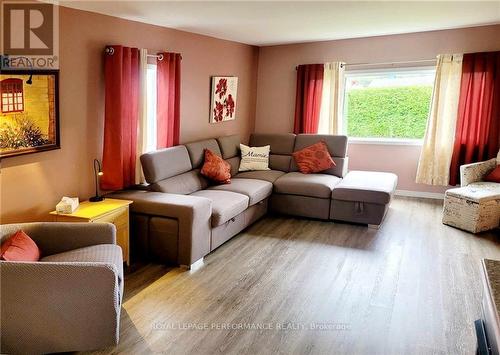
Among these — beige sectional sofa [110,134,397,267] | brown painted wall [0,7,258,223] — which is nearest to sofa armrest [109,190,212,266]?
beige sectional sofa [110,134,397,267]

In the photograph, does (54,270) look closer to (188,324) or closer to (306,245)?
(188,324)

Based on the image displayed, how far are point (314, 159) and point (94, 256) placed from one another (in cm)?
347

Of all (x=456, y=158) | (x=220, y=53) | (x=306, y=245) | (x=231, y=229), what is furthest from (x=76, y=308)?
(x=456, y=158)

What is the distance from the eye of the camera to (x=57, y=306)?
2.16 m

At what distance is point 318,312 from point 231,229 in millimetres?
1543

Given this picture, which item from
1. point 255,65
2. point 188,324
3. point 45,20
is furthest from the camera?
point 255,65

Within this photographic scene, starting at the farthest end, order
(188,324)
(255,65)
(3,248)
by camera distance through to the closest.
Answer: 1. (255,65)
2. (188,324)
3. (3,248)

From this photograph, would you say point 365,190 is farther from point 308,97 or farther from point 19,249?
point 19,249

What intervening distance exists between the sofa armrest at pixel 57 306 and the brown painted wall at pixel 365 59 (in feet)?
15.8

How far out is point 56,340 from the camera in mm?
2197

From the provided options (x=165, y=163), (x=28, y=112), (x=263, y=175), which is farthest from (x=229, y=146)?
(x=28, y=112)

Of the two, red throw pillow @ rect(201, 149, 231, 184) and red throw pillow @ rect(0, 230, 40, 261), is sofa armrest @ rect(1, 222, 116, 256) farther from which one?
red throw pillow @ rect(201, 149, 231, 184)

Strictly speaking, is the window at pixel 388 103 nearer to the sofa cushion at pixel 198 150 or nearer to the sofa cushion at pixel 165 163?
the sofa cushion at pixel 198 150

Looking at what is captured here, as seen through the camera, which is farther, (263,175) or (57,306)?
(263,175)
